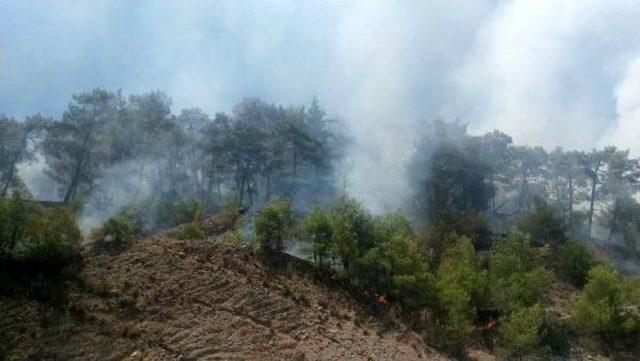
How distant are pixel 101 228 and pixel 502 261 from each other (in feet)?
54.6

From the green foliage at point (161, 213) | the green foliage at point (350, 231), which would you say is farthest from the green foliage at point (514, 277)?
the green foliage at point (161, 213)

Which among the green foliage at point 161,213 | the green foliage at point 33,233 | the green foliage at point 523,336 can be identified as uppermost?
the green foliage at point 161,213

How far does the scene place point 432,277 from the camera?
21953 millimetres

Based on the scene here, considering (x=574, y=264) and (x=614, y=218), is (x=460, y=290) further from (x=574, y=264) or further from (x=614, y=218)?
(x=614, y=218)

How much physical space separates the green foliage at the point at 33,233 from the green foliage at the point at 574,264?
23.7 m

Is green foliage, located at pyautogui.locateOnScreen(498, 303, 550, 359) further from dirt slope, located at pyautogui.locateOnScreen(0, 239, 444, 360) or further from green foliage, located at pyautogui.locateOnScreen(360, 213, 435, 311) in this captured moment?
dirt slope, located at pyautogui.locateOnScreen(0, 239, 444, 360)

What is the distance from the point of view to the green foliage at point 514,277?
2355 cm

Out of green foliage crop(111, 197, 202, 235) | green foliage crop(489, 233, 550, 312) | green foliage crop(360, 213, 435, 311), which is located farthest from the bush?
green foliage crop(111, 197, 202, 235)

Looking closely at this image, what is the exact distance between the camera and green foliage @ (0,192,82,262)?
1808 centimetres

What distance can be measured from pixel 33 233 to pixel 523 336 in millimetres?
16891

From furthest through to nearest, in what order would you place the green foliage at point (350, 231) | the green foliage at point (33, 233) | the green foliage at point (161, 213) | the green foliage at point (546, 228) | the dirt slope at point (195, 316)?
the green foliage at point (546, 228), the green foliage at point (161, 213), the green foliage at point (350, 231), the green foliage at point (33, 233), the dirt slope at point (195, 316)

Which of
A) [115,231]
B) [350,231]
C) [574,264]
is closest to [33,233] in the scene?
[115,231]

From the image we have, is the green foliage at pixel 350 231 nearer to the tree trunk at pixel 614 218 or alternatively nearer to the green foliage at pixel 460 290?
the green foliage at pixel 460 290

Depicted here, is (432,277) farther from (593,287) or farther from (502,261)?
(593,287)
